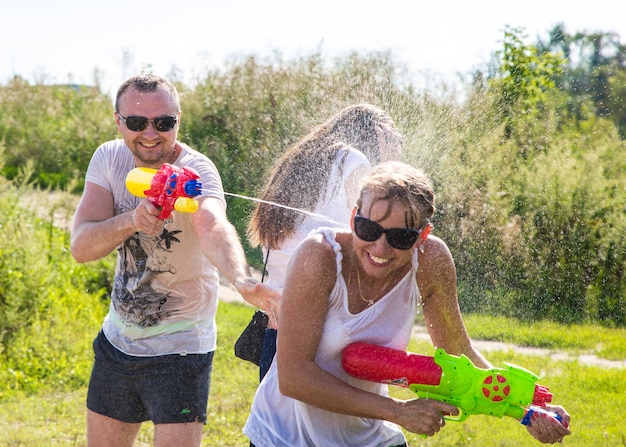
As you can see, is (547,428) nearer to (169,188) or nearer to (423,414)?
(423,414)

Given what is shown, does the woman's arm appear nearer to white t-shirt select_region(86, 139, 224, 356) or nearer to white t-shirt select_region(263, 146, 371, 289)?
white t-shirt select_region(263, 146, 371, 289)

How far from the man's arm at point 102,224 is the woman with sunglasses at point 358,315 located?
716 millimetres

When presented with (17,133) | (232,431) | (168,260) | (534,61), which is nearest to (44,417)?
(232,431)

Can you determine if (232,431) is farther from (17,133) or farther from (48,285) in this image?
(17,133)

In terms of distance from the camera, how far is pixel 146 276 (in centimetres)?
340

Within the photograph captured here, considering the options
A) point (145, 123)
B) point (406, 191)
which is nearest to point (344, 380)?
point (406, 191)

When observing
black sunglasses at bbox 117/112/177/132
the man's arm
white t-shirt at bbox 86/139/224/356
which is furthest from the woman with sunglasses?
black sunglasses at bbox 117/112/177/132

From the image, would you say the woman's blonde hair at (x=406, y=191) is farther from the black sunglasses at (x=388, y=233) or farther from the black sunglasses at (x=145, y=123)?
the black sunglasses at (x=145, y=123)

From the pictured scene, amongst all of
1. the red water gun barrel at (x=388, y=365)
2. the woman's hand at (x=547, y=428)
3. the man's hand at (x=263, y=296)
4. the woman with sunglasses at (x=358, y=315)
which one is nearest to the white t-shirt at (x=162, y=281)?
the man's hand at (x=263, y=296)

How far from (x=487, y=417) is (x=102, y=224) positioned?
354 centimetres

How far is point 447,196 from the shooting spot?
21.8 ft

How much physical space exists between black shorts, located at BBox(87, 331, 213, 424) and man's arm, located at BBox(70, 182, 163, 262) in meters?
0.46

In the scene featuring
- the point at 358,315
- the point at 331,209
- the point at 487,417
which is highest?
the point at 331,209

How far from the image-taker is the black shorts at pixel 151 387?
3.30 meters
